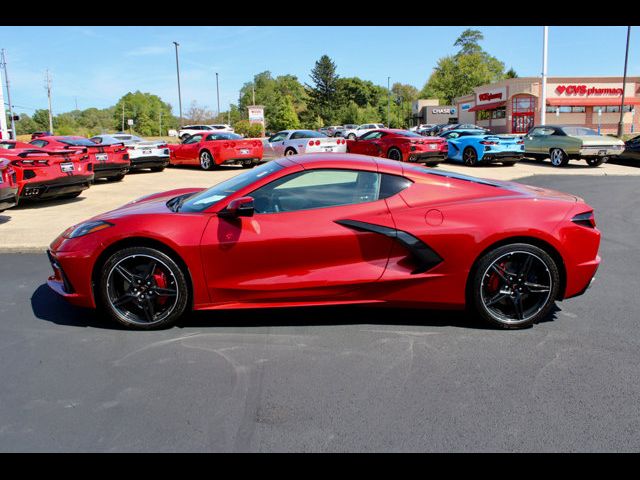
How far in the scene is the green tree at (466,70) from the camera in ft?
310

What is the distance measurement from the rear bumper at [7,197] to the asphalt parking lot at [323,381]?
3.90m

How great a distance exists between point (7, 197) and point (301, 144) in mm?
12280

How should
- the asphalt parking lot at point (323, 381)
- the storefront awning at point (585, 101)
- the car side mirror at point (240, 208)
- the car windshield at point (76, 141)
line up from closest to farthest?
the asphalt parking lot at point (323, 381) < the car side mirror at point (240, 208) < the car windshield at point (76, 141) < the storefront awning at point (585, 101)

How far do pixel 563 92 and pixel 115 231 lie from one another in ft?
186

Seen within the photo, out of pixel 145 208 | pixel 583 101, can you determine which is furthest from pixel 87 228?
pixel 583 101

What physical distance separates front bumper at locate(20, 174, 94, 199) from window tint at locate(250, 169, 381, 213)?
742 cm

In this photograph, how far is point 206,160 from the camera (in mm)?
19094

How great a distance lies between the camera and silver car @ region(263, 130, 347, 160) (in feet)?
61.2

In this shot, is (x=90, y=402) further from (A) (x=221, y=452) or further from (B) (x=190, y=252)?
(B) (x=190, y=252)

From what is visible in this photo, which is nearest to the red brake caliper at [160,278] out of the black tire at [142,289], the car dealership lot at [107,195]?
the black tire at [142,289]

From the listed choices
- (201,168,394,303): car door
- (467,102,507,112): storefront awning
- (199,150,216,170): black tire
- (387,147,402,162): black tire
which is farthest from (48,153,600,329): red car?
(467,102,507,112): storefront awning

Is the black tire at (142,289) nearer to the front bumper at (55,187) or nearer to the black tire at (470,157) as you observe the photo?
the front bumper at (55,187)

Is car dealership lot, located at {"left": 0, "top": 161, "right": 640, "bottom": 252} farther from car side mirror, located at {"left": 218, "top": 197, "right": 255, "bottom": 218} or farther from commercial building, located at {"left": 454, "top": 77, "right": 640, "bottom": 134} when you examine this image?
commercial building, located at {"left": 454, "top": 77, "right": 640, "bottom": 134}
